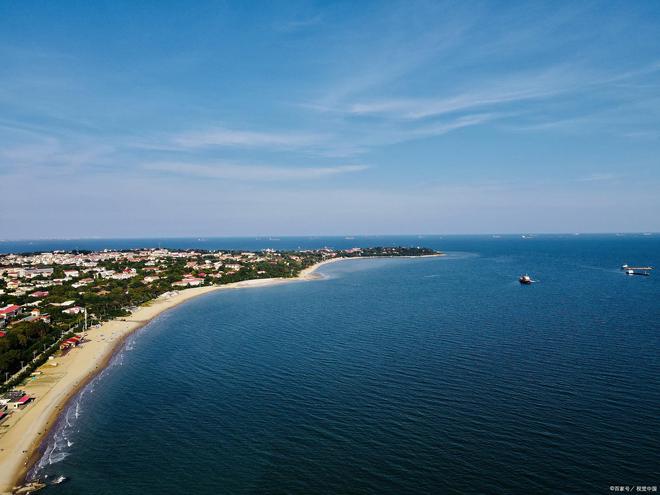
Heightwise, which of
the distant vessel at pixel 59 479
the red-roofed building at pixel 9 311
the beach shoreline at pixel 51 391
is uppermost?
the red-roofed building at pixel 9 311

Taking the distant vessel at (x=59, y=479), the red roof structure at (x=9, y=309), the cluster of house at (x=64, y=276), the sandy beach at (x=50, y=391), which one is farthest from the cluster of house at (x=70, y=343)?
the distant vessel at (x=59, y=479)

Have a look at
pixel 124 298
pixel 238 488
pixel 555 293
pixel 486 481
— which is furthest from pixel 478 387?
pixel 124 298

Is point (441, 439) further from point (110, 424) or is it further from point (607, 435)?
point (110, 424)

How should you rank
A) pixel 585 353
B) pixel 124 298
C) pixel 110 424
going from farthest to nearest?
pixel 124 298 → pixel 585 353 → pixel 110 424

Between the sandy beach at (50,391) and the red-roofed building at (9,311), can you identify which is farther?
the red-roofed building at (9,311)

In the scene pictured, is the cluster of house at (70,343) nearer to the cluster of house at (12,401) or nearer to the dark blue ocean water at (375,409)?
the dark blue ocean water at (375,409)

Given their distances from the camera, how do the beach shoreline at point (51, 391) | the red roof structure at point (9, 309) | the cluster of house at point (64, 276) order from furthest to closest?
the cluster of house at point (64, 276) → the red roof structure at point (9, 309) → the beach shoreline at point (51, 391)

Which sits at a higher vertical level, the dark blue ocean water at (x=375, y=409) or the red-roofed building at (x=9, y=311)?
the red-roofed building at (x=9, y=311)

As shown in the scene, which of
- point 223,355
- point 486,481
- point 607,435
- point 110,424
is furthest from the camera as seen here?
point 223,355
